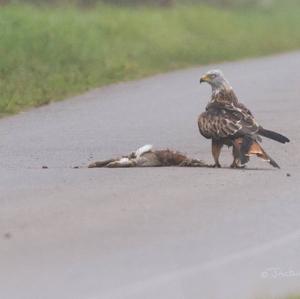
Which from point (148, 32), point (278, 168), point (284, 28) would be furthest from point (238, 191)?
point (284, 28)

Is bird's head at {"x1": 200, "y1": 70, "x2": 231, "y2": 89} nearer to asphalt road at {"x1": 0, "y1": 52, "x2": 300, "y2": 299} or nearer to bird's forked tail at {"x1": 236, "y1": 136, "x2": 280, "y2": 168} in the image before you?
bird's forked tail at {"x1": 236, "y1": 136, "x2": 280, "y2": 168}

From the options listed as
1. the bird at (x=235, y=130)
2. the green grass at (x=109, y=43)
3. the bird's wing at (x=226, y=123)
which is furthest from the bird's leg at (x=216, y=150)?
the green grass at (x=109, y=43)

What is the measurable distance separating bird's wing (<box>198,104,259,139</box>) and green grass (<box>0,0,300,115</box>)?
20.7ft

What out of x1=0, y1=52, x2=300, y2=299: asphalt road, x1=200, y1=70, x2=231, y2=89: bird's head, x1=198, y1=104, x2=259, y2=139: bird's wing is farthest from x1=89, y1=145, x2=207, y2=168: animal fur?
x1=200, y1=70, x2=231, y2=89: bird's head

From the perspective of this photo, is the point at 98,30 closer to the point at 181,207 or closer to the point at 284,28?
the point at 284,28

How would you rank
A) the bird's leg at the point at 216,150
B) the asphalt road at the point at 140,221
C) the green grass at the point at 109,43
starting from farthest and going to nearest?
the green grass at the point at 109,43
the bird's leg at the point at 216,150
the asphalt road at the point at 140,221

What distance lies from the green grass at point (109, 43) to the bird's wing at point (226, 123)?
20.7 feet

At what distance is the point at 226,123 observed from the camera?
36.9 feet

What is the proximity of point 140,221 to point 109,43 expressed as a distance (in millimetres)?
15457

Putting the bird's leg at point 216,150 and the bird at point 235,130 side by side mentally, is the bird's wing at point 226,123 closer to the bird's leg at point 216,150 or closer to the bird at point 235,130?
the bird at point 235,130

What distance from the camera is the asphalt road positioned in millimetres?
7395

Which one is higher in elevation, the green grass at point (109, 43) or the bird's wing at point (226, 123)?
the bird's wing at point (226, 123)

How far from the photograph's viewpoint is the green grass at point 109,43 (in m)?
19.7

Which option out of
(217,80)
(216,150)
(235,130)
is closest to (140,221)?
(235,130)
